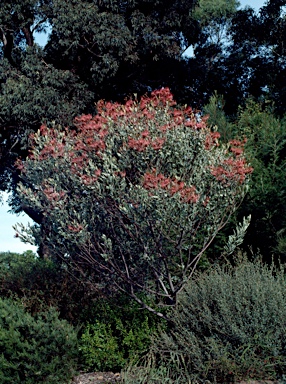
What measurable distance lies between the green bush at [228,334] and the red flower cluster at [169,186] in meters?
1.11

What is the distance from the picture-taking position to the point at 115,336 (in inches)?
287

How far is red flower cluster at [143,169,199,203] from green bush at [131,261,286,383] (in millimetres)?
1111

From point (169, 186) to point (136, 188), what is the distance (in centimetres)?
55

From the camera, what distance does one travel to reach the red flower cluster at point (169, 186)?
6.26 meters

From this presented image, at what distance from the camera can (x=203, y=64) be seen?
2017 centimetres

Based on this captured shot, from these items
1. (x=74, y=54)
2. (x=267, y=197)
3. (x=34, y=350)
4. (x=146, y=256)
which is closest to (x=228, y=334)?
(x=146, y=256)

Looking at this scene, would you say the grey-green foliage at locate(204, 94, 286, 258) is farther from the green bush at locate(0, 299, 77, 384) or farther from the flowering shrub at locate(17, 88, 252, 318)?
the green bush at locate(0, 299, 77, 384)

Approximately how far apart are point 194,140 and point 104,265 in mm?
2238

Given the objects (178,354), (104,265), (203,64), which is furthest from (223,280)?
(203,64)

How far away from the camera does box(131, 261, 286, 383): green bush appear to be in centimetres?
593

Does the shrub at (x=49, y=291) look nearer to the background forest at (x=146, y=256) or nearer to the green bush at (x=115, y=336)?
the background forest at (x=146, y=256)

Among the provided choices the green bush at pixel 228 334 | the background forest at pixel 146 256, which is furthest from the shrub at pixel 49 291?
the green bush at pixel 228 334

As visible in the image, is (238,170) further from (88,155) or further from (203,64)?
(203,64)

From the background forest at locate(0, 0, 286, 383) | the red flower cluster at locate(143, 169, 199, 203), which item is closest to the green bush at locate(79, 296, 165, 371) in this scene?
the background forest at locate(0, 0, 286, 383)
